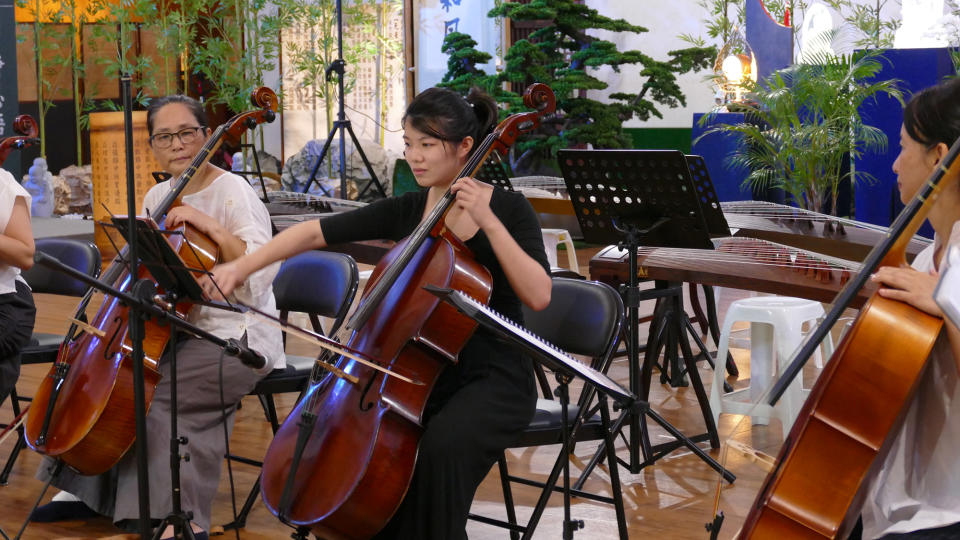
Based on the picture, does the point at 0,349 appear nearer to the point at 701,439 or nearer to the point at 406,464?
the point at 406,464

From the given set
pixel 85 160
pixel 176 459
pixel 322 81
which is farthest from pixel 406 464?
pixel 85 160

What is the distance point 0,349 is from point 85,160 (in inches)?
283

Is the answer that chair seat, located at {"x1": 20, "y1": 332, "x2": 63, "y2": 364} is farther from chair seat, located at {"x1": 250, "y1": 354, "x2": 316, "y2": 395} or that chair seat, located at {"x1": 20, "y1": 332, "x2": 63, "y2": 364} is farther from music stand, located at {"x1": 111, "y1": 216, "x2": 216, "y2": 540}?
music stand, located at {"x1": 111, "y1": 216, "x2": 216, "y2": 540}

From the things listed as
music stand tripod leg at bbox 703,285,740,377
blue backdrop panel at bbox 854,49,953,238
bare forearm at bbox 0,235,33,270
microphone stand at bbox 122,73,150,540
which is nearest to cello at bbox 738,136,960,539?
microphone stand at bbox 122,73,150,540

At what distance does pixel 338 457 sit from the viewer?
204cm

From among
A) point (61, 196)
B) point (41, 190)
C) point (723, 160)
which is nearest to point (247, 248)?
point (723, 160)

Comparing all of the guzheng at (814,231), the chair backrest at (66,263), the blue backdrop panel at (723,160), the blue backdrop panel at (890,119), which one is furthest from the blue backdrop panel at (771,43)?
A: the chair backrest at (66,263)

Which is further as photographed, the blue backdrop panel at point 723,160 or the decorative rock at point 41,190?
the decorative rock at point 41,190

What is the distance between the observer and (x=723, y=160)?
7.02 metres

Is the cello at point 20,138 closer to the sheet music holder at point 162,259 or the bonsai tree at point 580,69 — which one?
the sheet music holder at point 162,259

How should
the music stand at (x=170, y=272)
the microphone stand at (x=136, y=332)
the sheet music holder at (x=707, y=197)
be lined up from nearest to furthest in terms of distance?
the microphone stand at (x=136, y=332), the music stand at (x=170, y=272), the sheet music holder at (x=707, y=197)

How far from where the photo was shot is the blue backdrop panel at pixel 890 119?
5633 mm

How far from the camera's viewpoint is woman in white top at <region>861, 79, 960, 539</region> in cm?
155

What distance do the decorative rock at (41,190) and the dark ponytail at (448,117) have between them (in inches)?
257
